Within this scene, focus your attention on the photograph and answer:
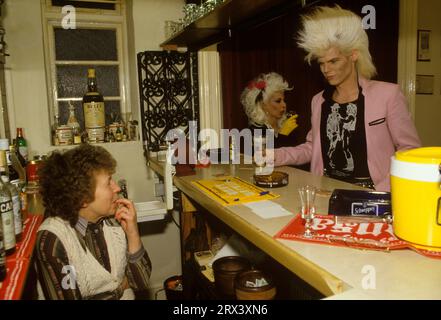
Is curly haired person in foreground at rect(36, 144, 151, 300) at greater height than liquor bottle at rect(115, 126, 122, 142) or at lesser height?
lesser

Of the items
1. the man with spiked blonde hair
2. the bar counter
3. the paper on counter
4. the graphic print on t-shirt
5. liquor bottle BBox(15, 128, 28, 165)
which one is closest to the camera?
the bar counter

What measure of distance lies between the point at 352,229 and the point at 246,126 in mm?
2117

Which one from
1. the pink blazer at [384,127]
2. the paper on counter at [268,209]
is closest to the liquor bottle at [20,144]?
the paper on counter at [268,209]

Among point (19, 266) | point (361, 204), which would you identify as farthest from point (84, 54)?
point (361, 204)

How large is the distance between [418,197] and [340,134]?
111 centimetres

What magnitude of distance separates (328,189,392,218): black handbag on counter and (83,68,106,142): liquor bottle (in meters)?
2.07

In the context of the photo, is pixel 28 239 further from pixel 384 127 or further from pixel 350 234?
pixel 384 127

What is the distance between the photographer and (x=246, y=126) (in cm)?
322

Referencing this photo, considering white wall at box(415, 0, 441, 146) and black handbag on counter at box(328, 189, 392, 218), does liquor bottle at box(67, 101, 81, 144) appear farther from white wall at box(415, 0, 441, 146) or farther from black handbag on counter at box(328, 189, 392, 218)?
white wall at box(415, 0, 441, 146)

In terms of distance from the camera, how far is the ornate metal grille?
2.89m

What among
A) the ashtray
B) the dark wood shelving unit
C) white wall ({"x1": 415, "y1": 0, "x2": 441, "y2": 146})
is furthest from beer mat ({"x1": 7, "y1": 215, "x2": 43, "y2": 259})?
white wall ({"x1": 415, "y1": 0, "x2": 441, "y2": 146})

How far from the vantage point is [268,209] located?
1.44m
